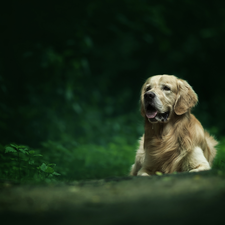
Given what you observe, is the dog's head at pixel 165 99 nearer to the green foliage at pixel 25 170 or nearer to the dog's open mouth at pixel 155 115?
the dog's open mouth at pixel 155 115

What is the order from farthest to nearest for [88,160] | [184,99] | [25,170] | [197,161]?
[88,160]
[25,170]
[184,99]
[197,161]

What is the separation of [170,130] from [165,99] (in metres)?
0.39

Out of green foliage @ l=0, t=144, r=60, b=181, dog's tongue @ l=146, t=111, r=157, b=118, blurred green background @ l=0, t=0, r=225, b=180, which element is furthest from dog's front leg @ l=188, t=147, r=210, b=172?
green foliage @ l=0, t=144, r=60, b=181

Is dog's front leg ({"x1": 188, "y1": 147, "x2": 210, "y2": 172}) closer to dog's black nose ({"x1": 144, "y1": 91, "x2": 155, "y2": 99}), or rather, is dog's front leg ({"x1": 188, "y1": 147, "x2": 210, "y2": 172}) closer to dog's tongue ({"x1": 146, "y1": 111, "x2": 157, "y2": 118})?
dog's tongue ({"x1": 146, "y1": 111, "x2": 157, "y2": 118})

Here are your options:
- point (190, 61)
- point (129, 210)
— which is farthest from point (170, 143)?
point (190, 61)

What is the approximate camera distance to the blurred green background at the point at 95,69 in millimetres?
6785

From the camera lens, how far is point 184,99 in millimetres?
4219

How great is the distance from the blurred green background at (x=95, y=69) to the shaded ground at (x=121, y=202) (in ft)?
6.70

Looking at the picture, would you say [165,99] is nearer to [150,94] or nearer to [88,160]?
[150,94]

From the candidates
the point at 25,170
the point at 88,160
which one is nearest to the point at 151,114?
the point at 25,170

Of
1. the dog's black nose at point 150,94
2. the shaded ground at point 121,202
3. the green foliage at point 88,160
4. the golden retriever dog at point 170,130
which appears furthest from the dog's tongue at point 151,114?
the green foliage at point 88,160

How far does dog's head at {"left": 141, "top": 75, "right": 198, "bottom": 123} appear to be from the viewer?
409cm

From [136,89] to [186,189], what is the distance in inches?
342

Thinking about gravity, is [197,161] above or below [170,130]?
below
